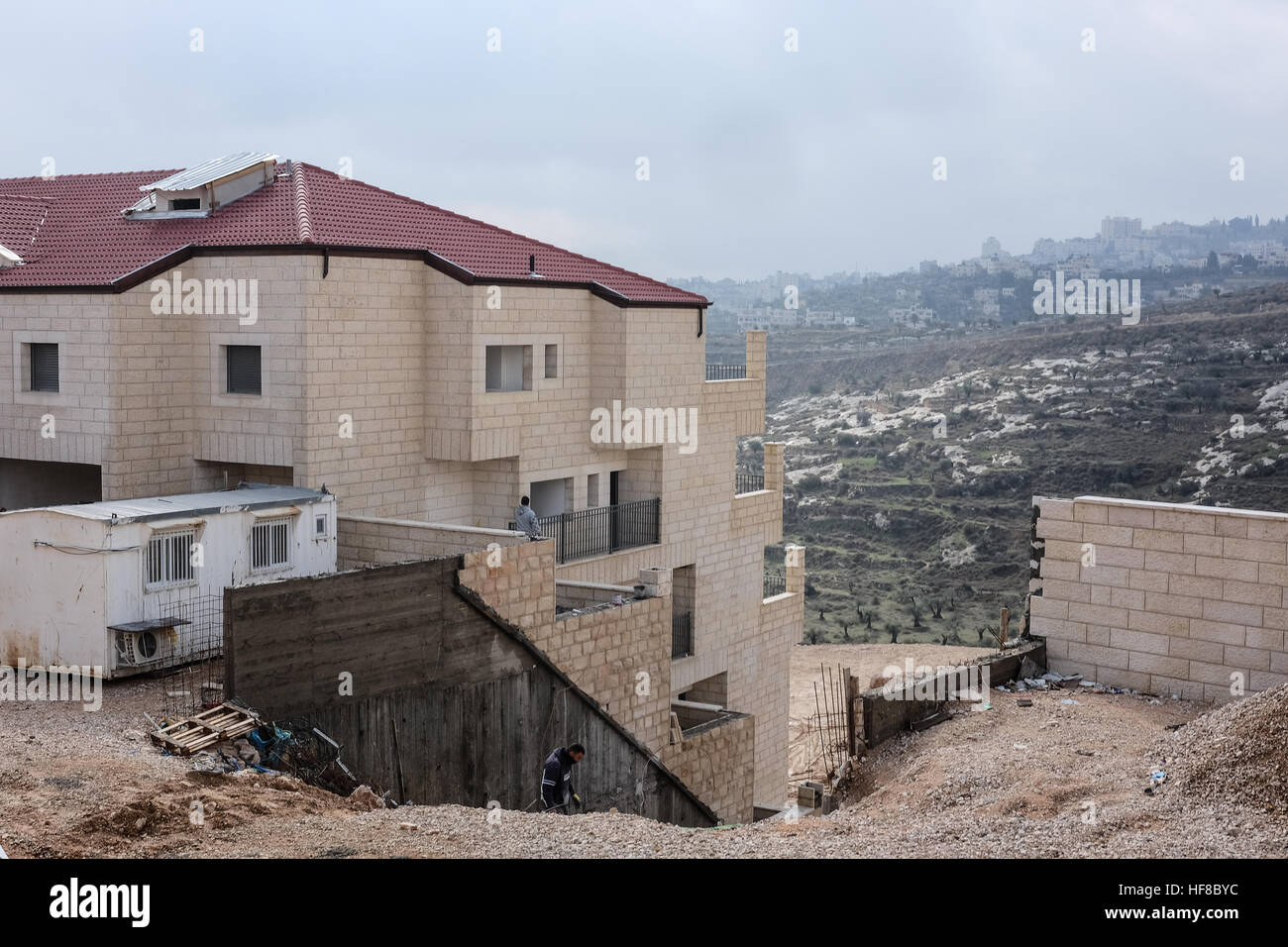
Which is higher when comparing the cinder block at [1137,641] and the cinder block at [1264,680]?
the cinder block at [1137,641]

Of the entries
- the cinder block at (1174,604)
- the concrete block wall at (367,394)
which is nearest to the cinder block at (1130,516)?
the cinder block at (1174,604)

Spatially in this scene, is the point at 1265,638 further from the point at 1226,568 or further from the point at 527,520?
the point at 527,520

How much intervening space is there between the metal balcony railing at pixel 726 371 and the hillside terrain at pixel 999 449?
2565 cm

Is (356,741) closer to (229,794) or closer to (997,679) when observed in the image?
(229,794)

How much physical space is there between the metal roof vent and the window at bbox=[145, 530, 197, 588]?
7.97m

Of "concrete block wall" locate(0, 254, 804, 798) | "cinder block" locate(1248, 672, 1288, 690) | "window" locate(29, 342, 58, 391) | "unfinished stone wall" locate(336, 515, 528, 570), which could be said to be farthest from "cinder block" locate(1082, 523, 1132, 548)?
"window" locate(29, 342, 58, 391)

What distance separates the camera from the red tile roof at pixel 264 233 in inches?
859

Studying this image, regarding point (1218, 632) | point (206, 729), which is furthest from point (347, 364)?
point (1218, 632)

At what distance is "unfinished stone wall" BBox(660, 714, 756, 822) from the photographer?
71.5 ft

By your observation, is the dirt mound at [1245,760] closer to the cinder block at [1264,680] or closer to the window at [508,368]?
the cinder block at [1264,680]

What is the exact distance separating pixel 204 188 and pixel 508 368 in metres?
6.00
